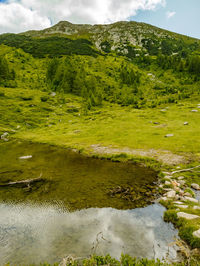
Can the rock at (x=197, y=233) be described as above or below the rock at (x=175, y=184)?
above

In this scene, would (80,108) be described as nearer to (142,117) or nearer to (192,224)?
(142,117)

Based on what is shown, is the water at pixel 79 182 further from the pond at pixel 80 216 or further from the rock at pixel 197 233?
the rock at pixel 197 233

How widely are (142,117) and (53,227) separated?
2259 inches

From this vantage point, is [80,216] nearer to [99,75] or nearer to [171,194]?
[171,194]

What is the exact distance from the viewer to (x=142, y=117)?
63.3 m

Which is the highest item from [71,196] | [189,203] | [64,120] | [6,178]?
[189,203]

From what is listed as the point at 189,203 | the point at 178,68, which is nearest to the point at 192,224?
the point at 189,203

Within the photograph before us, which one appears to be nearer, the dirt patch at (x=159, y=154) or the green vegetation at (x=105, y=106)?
the dirt patch at (x=159, y=154)

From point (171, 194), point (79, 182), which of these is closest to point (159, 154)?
point (171, 194)

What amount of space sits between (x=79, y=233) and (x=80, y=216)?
1.80m

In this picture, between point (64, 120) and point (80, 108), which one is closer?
point (64, 120)

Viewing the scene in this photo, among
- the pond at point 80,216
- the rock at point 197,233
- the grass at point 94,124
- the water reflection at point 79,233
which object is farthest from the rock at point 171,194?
the grass at point 94,124

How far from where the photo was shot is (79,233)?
948 centimetres

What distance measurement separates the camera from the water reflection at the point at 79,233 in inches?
322
